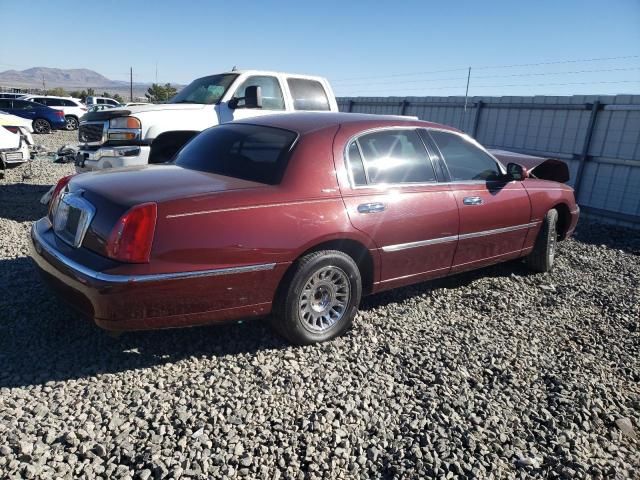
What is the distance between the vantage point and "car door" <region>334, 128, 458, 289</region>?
3562 millimetres

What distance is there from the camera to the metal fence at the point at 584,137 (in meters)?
8.59

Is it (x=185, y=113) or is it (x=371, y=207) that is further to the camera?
(x=185, y=113)

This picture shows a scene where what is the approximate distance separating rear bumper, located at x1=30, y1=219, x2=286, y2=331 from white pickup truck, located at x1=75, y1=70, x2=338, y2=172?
11.3 feet

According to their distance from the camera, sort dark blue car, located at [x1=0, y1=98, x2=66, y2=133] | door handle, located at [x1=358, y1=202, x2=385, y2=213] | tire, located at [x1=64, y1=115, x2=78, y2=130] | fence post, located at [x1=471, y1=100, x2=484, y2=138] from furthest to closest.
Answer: tire, located at [x1=64, y1=115, x2=78, y2=130] < dark blue car, located at [x1=0, y1=98, x2=66, y2=133] < fence post, located at [x1=471, y1=100, x2=484, y2=138] < door handle, located at [x1=358, y1=202, x2=385, y2=213]

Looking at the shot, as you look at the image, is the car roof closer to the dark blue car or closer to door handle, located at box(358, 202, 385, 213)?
door handle, located at box(358, 202, 385, 213)

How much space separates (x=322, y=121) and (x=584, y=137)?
7509mm

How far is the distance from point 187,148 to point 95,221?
1.46 metres

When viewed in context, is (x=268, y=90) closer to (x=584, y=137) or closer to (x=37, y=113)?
(x=584, y=137)

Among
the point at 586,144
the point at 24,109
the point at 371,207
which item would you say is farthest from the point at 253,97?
the point at 24,109

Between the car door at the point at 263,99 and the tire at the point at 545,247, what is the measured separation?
4.12 metres

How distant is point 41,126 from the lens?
21.5 m

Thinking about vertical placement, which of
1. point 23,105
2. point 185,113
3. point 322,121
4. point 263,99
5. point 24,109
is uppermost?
point 263,99

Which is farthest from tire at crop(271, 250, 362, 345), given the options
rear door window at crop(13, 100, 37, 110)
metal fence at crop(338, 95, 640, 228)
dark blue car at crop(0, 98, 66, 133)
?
rear door window at crop(13, 100, 37, 110)

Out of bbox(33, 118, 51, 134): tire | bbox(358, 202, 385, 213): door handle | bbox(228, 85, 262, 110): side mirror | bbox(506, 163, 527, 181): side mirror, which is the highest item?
bbox(228, 85, 262, 110): side mirror
